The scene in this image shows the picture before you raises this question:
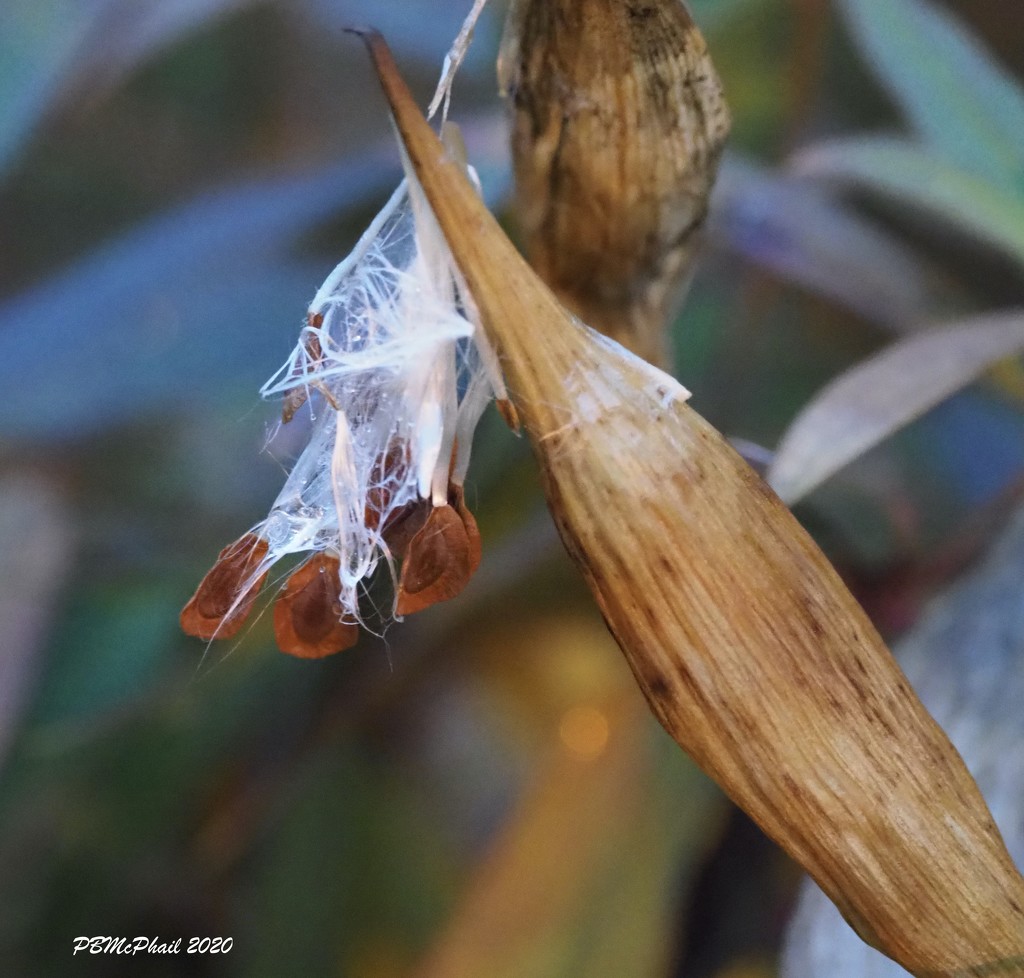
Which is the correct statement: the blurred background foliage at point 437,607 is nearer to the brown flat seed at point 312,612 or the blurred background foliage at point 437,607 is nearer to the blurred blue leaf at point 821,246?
the blurred blue leaf at point 821,246

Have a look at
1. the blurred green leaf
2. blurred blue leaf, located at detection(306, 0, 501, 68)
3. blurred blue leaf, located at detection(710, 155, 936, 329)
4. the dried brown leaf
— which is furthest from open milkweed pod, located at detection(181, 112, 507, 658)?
blurred blue leaf, located at detection(306, 0, 501, 68)

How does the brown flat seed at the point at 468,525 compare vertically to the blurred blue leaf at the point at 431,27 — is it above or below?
below

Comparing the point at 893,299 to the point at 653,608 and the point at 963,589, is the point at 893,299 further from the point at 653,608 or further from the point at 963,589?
the point at 653,608

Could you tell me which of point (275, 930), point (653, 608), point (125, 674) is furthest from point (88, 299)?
point (653, 608)

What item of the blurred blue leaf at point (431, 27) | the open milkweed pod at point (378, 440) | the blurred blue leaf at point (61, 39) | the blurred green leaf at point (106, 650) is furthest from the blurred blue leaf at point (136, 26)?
the open milkweed pod at point (378, 440)

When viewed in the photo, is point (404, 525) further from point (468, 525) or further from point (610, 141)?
point (610, 141)

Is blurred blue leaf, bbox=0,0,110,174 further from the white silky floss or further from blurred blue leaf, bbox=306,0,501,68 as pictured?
the white silky floss
